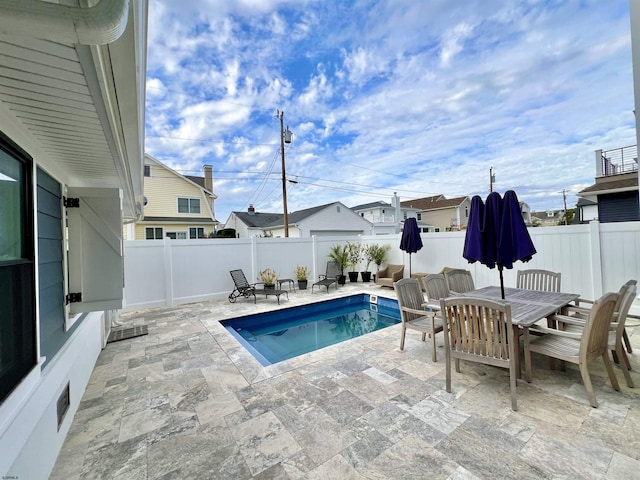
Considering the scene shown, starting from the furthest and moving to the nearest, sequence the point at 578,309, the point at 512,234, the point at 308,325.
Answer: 1. the point at 308,325
2. the point at 578,309
3. the point at 512,234

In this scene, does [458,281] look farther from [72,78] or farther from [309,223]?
[309,223]

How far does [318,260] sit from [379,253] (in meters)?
2.35

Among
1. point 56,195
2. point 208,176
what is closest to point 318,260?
point 56,195

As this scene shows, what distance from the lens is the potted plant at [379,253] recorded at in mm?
9750

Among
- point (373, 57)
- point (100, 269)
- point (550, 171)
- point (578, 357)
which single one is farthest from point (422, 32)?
point (550, 171)

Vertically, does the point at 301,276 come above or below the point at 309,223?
below

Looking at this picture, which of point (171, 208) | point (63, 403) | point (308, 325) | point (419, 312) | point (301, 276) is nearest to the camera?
point (63, 403)

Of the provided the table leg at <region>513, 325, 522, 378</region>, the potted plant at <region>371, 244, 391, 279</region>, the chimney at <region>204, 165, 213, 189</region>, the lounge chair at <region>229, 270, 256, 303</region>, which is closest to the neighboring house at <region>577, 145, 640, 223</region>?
the potted plant at <region>371, 244, 391, 279</region>

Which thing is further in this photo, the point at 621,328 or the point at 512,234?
the point at 512,234

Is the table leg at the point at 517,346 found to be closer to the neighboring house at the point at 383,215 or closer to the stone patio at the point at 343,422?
the stone patio at the point at 343,422

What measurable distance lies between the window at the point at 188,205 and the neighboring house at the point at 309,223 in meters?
4.12

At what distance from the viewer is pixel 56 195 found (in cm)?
266

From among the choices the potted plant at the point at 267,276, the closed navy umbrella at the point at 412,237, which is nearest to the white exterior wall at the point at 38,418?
the potted plant at the point at 267,276

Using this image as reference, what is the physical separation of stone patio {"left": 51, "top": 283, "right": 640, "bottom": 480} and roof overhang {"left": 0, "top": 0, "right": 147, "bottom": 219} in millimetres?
2554
